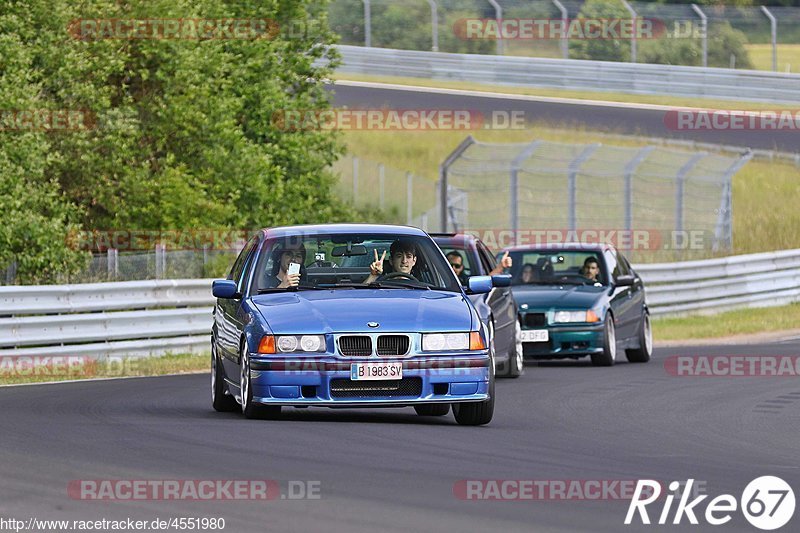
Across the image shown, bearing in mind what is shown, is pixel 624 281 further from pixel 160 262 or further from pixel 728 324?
pixel 728 324

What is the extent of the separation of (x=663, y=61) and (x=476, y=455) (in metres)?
45.8

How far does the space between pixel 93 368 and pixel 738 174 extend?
31.9 m

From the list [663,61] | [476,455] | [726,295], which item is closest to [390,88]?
[663,61]

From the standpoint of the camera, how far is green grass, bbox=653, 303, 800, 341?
98.8 feet

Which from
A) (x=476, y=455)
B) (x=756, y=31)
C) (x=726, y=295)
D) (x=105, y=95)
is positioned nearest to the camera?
(x=476, y=455)

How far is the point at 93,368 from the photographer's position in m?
20.7

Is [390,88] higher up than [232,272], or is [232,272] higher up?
[232,272]

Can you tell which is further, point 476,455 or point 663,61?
point 663,61

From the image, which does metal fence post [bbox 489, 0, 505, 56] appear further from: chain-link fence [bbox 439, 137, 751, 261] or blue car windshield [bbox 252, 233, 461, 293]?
blue car windshield [bbox 252, 233, 461, 293]

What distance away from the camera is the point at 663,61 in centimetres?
5528

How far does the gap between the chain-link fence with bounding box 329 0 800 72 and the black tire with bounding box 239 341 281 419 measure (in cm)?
3447

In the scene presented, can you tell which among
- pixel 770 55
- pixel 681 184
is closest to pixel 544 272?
pixel 681 184

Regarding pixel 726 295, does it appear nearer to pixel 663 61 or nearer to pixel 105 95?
pixel 105 95

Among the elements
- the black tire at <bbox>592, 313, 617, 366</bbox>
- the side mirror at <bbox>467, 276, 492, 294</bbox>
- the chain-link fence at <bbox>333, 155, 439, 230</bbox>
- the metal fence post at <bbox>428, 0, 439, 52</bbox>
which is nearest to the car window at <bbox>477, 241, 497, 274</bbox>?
the black tire at <bbox>592, 313, 617, 366</bbox>
